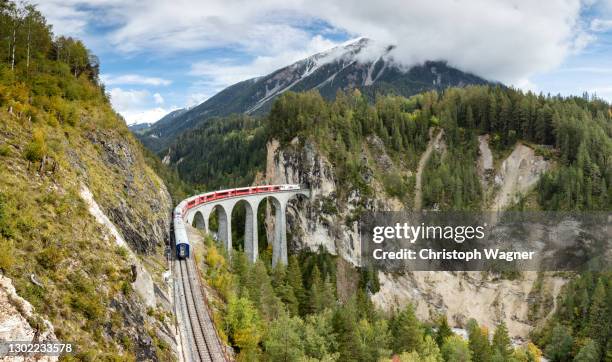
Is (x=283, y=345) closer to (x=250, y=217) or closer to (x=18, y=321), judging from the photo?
(x=18, y=321)

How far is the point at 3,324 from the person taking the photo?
12.7m

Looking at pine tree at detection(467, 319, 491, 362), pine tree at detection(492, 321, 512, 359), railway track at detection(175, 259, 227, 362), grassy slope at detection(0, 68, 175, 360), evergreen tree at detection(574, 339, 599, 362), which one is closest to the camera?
grassy slope at detection(0, 68, 175, 360)

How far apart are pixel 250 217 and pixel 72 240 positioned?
56.8 meters

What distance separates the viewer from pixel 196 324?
26594 mm

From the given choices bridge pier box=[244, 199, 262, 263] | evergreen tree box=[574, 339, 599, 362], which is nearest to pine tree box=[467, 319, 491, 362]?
evergreen tree box=[574, 339, 599, 362]

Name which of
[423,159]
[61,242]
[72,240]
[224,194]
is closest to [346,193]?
[423,159]

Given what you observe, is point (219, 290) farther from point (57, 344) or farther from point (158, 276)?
point (57, 344)

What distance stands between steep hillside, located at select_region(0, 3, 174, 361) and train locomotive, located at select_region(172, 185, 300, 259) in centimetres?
193

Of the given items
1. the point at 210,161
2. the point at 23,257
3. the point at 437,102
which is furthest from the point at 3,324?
the point at 210,161

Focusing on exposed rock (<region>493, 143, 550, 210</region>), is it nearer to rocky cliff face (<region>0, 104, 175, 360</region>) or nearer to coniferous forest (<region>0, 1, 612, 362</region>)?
coniferous forest (<region>0, 1, 612, 362</region>)

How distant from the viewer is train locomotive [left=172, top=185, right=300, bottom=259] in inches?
1436

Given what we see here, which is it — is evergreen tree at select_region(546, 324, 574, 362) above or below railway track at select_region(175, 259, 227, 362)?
below

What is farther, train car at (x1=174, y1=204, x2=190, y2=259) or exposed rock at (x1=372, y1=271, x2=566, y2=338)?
exposed rock at (x1=372, y1=271, x2=566, y2=338)

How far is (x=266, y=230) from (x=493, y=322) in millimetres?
48280
